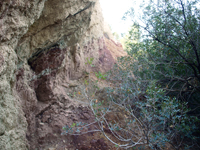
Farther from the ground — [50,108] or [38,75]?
A: [38,75]

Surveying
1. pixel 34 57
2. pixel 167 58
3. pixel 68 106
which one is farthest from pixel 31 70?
pixel 167 58

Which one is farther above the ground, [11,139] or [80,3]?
[80,3]

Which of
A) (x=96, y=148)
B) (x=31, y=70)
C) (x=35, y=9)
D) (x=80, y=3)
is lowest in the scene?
(x=96, y=148)

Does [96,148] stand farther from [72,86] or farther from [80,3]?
[80,3]

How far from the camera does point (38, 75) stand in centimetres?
434

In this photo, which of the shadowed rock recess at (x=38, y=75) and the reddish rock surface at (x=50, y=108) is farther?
the reddish rock surface at (x=50, y=108)

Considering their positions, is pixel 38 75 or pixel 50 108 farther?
pixel 50 108

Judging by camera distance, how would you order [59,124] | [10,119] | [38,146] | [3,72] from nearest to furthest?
[3,72]
[10,119]
[38,146]
[59,124]

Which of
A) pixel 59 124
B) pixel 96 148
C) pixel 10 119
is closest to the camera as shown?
pixel 10 119

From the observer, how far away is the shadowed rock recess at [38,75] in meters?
2.62

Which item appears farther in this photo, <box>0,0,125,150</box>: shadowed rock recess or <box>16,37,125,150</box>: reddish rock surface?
<box>16,37,125,150</box>: reddish rock surface

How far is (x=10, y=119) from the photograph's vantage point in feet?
9.32

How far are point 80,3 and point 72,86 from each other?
2.80 meters

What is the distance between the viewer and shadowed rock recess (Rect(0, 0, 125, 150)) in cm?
262
